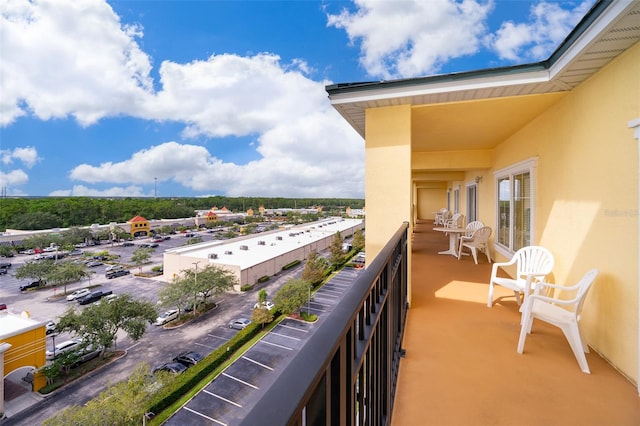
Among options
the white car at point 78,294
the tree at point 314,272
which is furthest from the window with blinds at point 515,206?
the white car at point 78,294

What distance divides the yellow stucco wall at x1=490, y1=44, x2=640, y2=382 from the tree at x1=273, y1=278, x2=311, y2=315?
11979 mm

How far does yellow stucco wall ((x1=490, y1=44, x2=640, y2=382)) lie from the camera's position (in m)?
2.22

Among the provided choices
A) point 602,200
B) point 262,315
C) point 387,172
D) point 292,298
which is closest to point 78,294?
point 262,315

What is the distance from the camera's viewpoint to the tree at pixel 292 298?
549 inches

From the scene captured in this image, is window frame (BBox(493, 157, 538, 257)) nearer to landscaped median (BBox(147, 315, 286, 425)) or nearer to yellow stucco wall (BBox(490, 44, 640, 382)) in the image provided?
yellow stucco wall (BBox(490, 44, 640, 382))

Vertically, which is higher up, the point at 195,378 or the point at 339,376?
the point at 339,376

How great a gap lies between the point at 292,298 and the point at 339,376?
14.1 m

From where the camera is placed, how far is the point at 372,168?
3.72 metres

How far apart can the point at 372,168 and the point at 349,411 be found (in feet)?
10.5

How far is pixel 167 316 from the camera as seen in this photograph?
1528 centimetres

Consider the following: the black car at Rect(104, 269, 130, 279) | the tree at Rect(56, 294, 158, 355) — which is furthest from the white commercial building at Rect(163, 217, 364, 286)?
the tree at Rect(56, 294, 158, 355)

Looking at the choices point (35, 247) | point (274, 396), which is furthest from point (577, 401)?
point (35, 247)

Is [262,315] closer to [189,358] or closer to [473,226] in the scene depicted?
[189,358]

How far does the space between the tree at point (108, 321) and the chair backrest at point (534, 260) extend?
48.3ft
